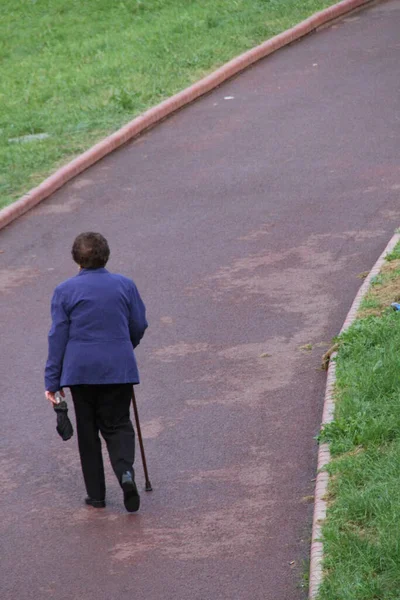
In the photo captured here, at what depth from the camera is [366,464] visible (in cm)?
751

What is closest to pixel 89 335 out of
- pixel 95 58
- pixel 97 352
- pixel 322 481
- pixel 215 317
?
pixel 97 352

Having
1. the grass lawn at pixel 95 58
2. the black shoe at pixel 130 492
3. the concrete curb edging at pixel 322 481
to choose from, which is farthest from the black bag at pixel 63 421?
the grass lawn at pixel 95 58

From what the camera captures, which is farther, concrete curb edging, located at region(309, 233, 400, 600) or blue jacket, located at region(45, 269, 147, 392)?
blue jacket, located at region(45, 269, 147, 392)

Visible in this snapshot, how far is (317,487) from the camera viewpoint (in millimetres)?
7523

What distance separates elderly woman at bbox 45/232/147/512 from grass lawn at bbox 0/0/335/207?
699 centimetres

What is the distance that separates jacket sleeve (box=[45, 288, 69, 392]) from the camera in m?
7.59

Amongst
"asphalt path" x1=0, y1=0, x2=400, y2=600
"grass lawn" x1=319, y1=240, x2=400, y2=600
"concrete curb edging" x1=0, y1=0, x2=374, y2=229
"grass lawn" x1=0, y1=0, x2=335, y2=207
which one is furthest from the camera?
"grass lawn" x1=0, y1=0, x2=335, y2=207

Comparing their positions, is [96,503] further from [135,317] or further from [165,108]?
[165,108]

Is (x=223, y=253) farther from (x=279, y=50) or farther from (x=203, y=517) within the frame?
(x=279, y=50)

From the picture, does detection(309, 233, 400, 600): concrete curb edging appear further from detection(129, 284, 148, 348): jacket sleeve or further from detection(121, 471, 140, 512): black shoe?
detection(129, 284, 148, 348): jacket sleeve

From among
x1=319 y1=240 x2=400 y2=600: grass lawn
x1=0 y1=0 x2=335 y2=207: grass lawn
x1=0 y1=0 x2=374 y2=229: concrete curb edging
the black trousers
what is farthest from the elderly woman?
x1=0 y1=0 x2=335 y2=207: grass lawn

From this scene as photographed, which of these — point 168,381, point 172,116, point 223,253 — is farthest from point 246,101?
point 168,381

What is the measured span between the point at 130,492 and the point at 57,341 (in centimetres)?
109

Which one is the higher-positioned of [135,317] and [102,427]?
[135,317]
